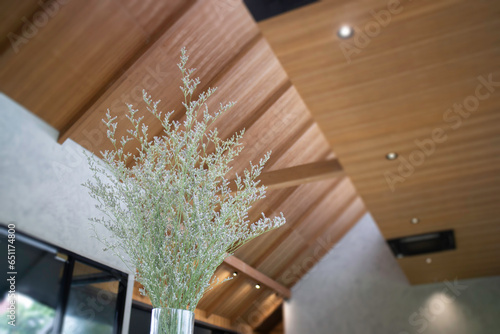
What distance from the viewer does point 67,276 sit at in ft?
14.0

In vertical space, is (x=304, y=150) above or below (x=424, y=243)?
above

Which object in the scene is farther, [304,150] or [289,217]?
[289,217]

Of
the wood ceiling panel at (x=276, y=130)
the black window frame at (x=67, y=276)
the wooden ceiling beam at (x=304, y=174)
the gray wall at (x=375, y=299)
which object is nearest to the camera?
the black window frame at (x=67, y=276)

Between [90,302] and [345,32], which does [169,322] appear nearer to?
[345,32]

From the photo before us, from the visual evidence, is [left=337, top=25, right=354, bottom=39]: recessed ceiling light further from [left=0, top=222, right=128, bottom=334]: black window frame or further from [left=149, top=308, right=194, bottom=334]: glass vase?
[left=0, top=222, right=128, bottom=334]: black window frame

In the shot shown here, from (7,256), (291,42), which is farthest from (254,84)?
(7,256)

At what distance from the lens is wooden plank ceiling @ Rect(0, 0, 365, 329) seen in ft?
11.2

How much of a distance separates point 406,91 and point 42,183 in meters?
3.00

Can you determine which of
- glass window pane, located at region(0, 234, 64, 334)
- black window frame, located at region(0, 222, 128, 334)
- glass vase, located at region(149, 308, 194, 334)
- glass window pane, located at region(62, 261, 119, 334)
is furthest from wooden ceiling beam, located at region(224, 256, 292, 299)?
glass vase, located at region(149, 308, 194, 334)

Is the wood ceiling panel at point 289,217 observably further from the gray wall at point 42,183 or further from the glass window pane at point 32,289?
the glass window pane at point 32,289

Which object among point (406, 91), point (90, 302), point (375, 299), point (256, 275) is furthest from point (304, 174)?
point (375, 299)

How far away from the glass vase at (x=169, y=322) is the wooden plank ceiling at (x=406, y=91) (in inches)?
67.6

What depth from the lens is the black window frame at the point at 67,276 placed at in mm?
3867

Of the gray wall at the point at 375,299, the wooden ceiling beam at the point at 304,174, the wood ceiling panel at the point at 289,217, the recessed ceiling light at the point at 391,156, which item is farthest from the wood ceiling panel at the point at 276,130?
the gray wall at the point at 375,299
